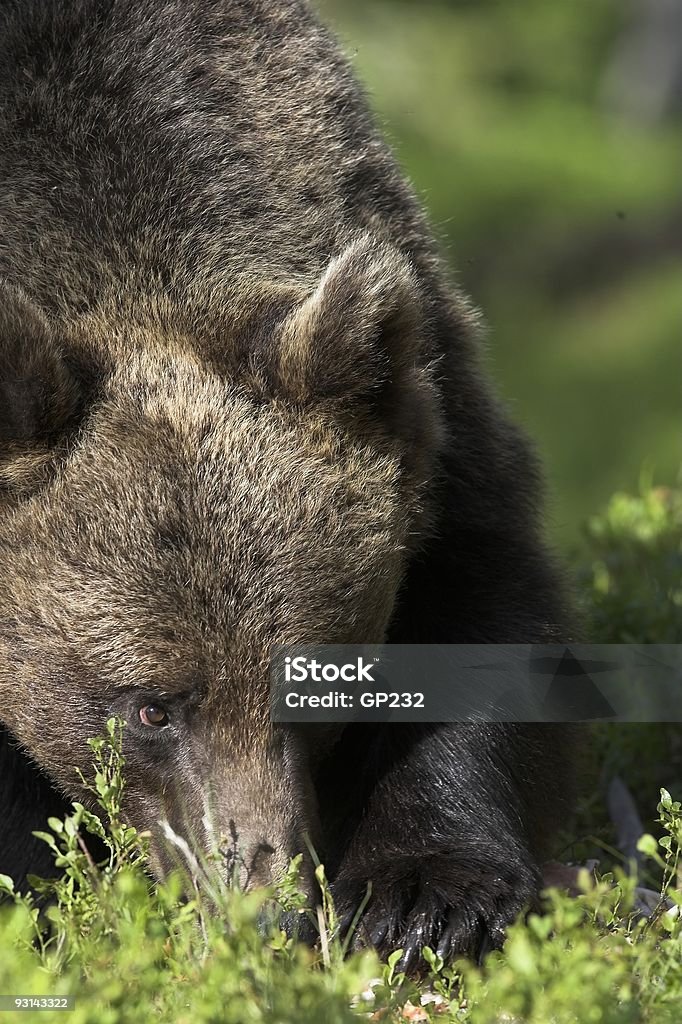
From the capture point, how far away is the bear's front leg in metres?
4.50

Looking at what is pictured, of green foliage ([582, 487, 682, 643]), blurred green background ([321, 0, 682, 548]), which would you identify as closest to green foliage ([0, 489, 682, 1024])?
green foliage ([582, 487, 682, 643])

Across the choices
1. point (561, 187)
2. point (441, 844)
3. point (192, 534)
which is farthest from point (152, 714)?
point (561, 187)

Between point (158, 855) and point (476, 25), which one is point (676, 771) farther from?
point (476, 25)

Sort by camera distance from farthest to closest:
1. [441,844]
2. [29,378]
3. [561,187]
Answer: [561,187]
[441,844]
[29,378]

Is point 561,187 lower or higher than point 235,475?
higher

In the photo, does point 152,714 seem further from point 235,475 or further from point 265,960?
point 265,960

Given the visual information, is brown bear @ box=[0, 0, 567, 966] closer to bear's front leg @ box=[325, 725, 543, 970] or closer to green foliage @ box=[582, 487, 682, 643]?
bear's front leg @ box=[325, 725, 543, 970]

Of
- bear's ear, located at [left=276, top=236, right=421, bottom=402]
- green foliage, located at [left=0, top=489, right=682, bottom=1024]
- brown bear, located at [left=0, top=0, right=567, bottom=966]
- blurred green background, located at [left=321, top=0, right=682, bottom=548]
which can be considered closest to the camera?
green foliage, located at [left=0, top=489, right=682, bottom=1024]

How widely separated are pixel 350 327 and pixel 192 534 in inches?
29.9

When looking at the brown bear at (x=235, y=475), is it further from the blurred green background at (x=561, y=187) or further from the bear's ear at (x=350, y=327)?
the blurred green background at (x=561, y=187)

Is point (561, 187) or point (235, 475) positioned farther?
point (561, 187)

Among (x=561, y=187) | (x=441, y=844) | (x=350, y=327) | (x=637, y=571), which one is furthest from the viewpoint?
(x=561, y=187)

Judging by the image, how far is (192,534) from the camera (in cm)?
413

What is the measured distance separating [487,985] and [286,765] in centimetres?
112
